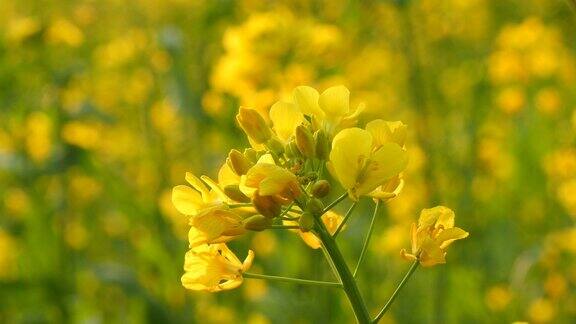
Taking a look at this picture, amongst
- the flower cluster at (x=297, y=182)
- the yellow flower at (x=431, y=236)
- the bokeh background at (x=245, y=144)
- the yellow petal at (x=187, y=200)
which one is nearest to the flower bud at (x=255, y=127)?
the flower cluster at (x=297, y=182)

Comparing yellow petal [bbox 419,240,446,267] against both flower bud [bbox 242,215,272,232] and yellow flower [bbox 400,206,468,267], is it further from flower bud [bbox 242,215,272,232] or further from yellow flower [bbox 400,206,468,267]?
flower bud [bbox 242,215,272,232]

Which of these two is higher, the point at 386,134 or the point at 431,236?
the point at 386,134

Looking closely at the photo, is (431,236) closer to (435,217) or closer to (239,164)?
(435,217)

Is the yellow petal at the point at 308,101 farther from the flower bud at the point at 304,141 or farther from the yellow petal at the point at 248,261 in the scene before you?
the yellow petal at the point at 248,261

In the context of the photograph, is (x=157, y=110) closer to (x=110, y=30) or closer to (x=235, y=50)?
(x=110, y=30)

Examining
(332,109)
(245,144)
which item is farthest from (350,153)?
(245,144)

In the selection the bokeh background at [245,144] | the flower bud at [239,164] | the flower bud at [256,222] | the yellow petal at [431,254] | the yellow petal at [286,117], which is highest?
the yellow petal at [286,117]
